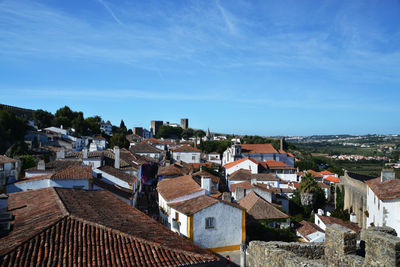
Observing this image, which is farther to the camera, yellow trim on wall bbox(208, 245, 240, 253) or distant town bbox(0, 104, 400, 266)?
yellow trim on wall bbox(208, 245, 240, 253)

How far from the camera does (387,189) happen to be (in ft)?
79.8

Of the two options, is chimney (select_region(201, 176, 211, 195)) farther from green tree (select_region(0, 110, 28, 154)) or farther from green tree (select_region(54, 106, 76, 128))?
green tree (select_region(54, 106, 76, 128))

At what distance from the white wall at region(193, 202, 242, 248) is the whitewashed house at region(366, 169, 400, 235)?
1142 centimetres

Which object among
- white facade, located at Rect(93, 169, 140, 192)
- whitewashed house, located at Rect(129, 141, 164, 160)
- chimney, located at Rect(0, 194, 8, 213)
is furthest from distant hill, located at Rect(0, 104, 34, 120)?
chimney, located at Rect(0, 194, 8, 213)

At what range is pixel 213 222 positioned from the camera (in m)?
18.3

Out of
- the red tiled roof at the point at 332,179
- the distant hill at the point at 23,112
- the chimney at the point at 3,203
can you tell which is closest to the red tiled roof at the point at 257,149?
the red tiled roof at the point at 332,179

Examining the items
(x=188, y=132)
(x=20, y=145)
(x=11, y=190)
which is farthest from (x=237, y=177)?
(x=188, y=132)

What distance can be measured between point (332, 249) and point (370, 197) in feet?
84.1

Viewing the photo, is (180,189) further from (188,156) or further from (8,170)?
(188,156)

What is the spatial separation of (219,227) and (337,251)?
523 inches

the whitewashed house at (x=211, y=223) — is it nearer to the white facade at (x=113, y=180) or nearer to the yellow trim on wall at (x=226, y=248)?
the yellow trim on wall at (x=226, y=248)

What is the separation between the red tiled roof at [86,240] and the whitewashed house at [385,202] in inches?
693

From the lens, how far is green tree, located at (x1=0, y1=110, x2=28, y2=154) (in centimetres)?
5047

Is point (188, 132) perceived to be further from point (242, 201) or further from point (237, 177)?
point (242, 201)
